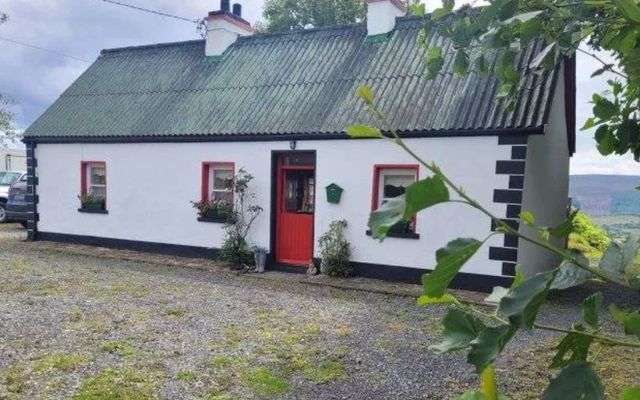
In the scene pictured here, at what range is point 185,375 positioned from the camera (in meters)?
4.41

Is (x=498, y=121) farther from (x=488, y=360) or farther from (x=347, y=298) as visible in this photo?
(x=488, y=360)

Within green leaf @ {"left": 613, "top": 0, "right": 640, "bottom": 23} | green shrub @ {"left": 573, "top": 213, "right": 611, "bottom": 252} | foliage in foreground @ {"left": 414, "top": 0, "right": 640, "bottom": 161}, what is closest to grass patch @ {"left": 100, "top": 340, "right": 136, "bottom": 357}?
foliage in foreground @ {"left": 414, "top": 0, "right": 640, "bottom": 161}

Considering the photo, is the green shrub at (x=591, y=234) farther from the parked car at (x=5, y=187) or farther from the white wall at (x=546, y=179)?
the parked car at (x=5, y=187)

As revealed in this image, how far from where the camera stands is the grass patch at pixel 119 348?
4.92 metres

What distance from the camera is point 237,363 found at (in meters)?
4.75

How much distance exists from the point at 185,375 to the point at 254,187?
19.4 ft

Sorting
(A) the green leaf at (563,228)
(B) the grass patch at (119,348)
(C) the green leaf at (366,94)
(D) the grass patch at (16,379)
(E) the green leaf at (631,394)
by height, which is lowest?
(B) the grass patch at (119,348)

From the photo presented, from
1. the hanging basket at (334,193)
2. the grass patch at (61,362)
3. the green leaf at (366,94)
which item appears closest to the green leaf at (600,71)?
the green leaf at (366,94)

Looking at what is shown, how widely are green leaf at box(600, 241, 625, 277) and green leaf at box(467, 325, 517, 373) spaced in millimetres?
202

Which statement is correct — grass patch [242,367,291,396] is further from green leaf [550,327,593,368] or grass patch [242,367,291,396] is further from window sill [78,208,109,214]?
window sill [78,208,109,214]

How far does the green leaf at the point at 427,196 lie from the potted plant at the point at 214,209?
9507mm

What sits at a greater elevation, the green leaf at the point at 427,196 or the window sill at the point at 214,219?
the green leaf at the point at 427,196

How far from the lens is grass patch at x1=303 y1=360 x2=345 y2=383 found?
175 inches

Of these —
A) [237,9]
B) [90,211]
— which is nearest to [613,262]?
[90,211]
